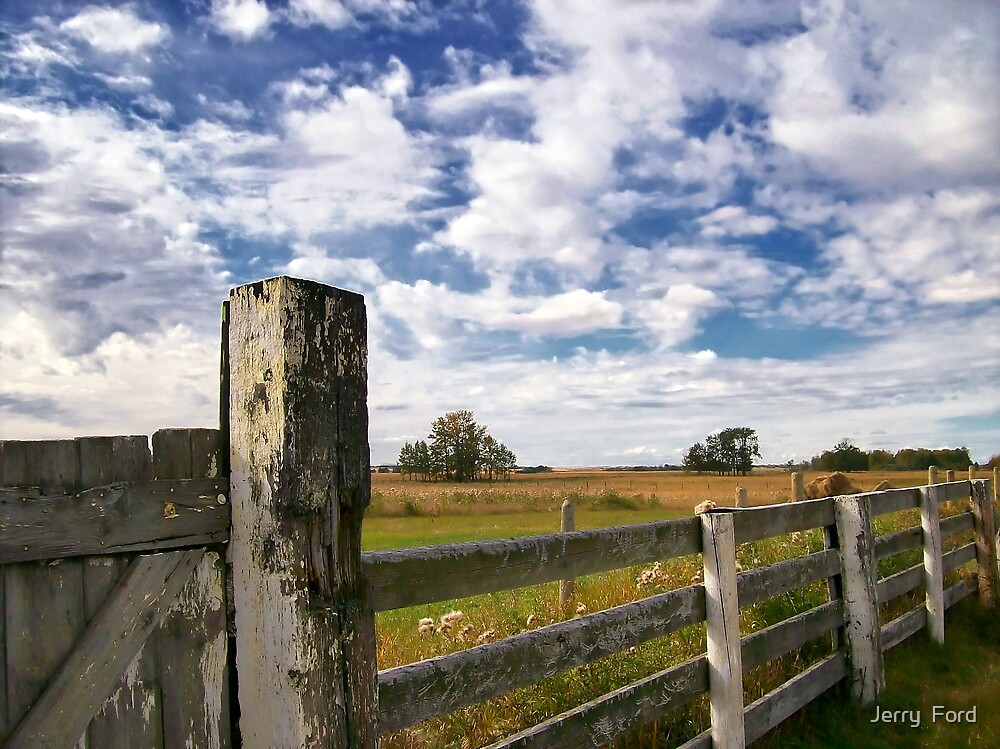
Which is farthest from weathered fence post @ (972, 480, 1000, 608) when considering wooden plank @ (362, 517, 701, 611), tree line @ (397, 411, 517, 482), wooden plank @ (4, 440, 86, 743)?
tree line @ (397, 411, 517, 482)

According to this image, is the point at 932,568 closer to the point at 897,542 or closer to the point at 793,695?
the point at 897,542

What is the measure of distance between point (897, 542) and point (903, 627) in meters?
0.80

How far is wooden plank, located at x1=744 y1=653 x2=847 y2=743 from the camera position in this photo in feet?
16.0

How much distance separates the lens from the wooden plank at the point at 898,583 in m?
7.06

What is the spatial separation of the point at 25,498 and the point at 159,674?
23.2 inches

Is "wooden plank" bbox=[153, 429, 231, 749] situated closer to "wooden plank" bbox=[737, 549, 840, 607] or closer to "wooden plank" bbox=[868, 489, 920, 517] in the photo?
"wooden plank" bbox=[737, 549, 840, 607]

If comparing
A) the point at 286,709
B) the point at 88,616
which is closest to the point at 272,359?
the point at 88,616

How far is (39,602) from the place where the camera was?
6.51 feet

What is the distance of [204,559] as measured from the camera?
2.21 meters

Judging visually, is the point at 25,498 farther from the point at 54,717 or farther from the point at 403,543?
the point at 403,543

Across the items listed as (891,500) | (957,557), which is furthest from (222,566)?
(957,557)

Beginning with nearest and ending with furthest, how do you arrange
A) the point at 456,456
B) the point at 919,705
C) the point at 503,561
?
1. the point at 503,561
2. the point at 919,705
3. the point at 456,456

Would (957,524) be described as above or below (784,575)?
below

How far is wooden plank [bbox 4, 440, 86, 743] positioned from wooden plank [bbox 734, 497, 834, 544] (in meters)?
3.86
